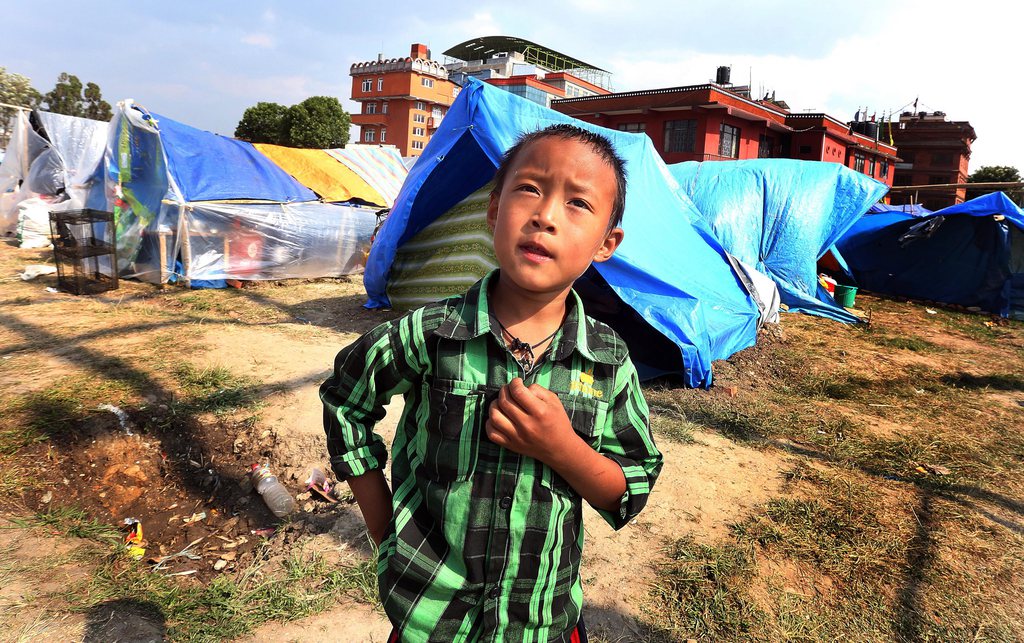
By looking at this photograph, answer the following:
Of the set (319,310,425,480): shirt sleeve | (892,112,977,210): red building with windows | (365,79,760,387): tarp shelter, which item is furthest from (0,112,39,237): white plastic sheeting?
(892,112,977,210): red building with windows

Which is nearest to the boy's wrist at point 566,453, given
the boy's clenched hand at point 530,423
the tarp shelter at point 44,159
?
the boy's clenched hand at point 530,423

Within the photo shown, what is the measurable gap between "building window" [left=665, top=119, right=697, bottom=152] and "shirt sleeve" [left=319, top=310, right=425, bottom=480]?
32011 millimetres

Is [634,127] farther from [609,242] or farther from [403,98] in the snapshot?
[609,242]

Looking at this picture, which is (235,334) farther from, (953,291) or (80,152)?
(953,291)

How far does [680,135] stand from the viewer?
103ft

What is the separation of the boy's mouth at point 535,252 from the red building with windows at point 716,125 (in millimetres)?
29288

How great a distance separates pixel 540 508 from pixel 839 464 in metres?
3.57

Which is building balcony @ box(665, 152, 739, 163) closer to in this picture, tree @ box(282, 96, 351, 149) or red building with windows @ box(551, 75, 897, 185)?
red building with windows @ box(551, 75, 897, 185)

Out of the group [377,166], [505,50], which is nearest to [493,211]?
[377,166]

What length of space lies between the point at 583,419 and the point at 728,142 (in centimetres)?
3335

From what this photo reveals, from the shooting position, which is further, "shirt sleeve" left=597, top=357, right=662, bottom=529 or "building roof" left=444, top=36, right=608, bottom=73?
"building roof" left=444, top=36, right=608, bottom=73

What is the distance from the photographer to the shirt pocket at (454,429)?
1107mm

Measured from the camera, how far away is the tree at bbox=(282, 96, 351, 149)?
133 feet

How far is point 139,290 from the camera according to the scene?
25.4ft
